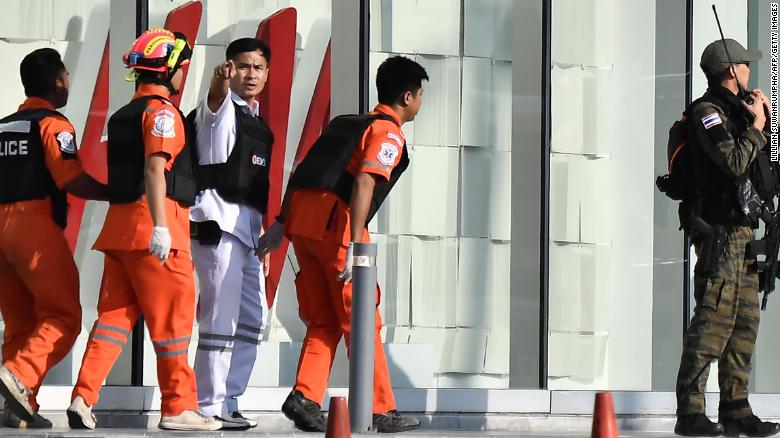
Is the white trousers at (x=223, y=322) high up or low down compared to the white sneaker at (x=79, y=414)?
up

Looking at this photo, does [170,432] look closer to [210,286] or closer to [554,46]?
[210,286]

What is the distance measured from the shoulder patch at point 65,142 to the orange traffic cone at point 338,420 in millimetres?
2339

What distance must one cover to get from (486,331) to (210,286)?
2.95 m

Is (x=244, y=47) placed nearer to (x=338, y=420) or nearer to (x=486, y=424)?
(x=338, y=420)

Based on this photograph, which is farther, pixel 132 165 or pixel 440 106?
pixel 440 106

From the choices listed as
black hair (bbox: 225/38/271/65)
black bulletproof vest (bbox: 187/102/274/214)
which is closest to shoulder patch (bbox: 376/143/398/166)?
black bulletproof vest (bbox: 187/102/274/214)

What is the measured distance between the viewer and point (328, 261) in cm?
800

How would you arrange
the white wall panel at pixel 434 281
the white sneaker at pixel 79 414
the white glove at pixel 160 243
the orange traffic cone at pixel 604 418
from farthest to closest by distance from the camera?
the white wall panel at pixel 434 281, the white sneaker at pixel 79 414, the white glove at pixel 160 243, the orange traffic cone at pixel 604 418

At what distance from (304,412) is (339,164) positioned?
126 centimetres

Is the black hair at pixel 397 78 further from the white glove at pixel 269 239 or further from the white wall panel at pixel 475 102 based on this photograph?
the white wall panel at pixel 475 102

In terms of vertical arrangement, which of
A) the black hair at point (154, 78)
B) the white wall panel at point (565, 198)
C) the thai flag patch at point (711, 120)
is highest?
the black hair at point (154, 78)

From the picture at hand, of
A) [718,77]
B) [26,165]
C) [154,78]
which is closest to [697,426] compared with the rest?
[718,77]

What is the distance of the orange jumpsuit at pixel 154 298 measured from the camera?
24.9 feet

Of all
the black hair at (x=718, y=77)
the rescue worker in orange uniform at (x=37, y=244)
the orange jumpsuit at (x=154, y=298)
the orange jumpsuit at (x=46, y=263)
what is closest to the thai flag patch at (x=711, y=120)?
the black hair at (x=718, y=77)
